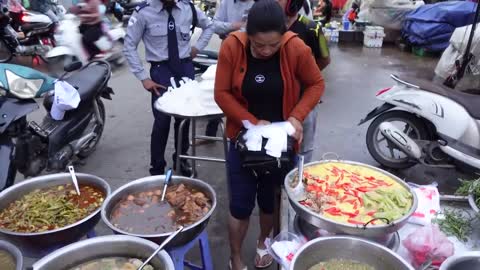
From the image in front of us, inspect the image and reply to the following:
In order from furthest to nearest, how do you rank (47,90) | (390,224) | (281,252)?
1. (47,90)
2. (281,252)
3. (390,224)

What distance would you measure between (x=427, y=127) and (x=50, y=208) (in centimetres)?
346

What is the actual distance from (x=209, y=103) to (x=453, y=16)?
757cm

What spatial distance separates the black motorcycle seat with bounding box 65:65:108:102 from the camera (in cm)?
376

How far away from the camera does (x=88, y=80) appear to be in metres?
3.89

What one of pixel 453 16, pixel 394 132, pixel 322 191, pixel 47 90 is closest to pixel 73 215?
pixel 322 191

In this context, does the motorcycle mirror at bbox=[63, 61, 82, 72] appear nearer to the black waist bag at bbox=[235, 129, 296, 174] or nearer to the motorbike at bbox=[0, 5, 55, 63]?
the black waist bag at bbox=[235, 129, 296, 174]

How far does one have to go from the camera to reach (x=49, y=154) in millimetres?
3512

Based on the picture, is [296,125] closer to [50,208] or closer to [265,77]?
[265,77]

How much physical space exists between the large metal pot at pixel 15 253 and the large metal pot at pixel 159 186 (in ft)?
1.24

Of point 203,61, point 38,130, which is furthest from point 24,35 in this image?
point 38,130

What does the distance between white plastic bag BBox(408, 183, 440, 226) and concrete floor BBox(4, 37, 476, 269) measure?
1208 millimetres

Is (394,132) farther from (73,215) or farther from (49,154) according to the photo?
(49,154)

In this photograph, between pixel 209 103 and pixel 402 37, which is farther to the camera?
pixel 402 37

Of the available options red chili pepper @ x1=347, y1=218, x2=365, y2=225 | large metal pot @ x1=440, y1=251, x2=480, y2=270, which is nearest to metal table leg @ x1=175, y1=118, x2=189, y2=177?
red chili pepper @ x1=347, y1=218, x2=365, y2=225
